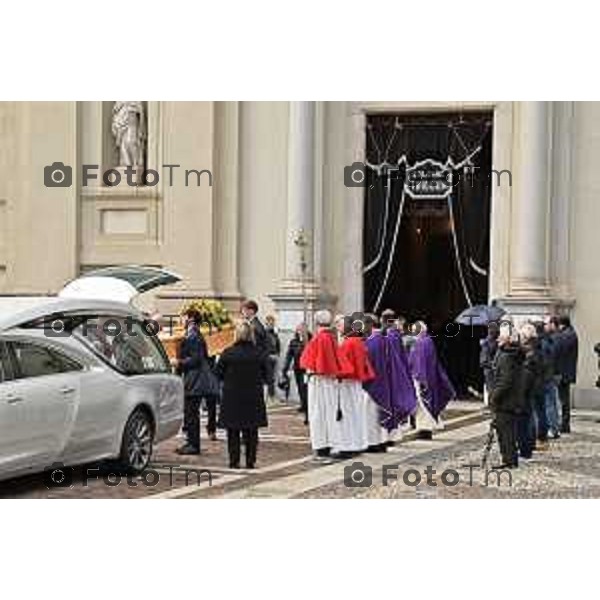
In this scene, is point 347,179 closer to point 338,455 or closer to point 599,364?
point 599,364

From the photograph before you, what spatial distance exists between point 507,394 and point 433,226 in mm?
8806

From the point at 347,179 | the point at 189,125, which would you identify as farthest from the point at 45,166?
the point at 347,179

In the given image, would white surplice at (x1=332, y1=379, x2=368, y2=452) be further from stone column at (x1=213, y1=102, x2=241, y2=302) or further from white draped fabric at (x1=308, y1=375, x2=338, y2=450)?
stone column at (x1=213, y1=102, x2=241, y2=302)

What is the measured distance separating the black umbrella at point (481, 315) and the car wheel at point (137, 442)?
8.46 m

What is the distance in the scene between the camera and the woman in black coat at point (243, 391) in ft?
44.6

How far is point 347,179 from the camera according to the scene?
75.8ft

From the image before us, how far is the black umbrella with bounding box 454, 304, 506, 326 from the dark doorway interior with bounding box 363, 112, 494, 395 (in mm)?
1184

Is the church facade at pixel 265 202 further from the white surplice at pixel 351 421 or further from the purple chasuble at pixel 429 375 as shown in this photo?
the white surplice at pixel 351 421

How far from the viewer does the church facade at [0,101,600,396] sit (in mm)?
22000

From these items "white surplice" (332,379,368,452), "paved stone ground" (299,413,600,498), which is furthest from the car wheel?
"white surplice" (332,379,368,452)

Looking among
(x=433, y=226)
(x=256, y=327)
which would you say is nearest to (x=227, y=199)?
(x=433, y=226)

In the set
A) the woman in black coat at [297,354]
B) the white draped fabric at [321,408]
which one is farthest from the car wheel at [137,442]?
the woman in black coat at [297,354]

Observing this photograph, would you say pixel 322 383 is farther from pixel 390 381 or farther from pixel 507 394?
pixel 507 394

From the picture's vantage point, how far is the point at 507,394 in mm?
14156
